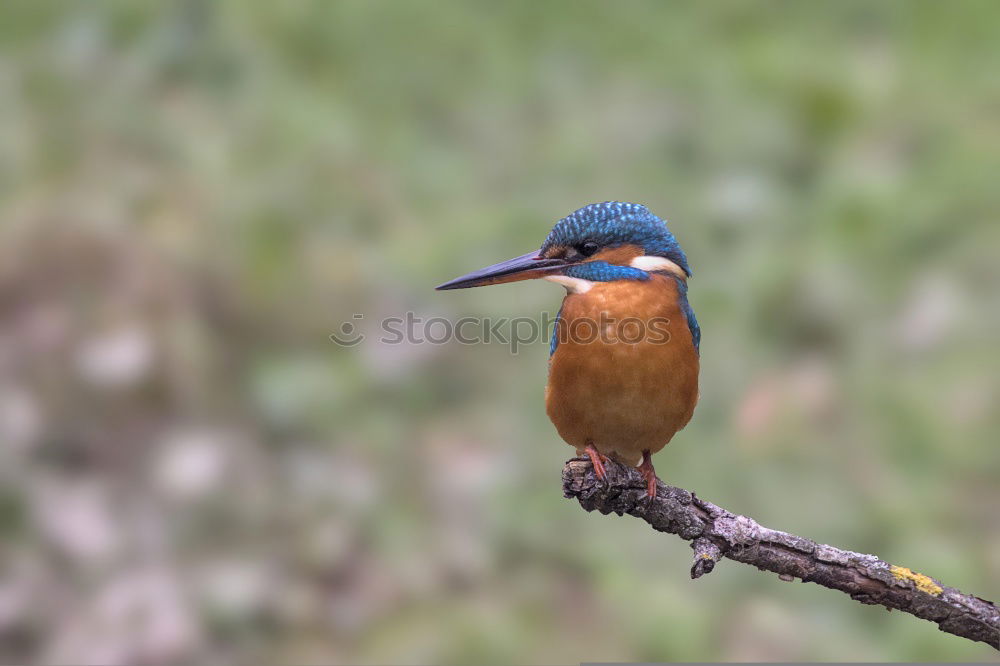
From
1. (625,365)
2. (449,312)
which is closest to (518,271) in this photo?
(625,365)

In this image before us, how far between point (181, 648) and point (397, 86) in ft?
11.0

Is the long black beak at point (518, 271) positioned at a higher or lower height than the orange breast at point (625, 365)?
higher

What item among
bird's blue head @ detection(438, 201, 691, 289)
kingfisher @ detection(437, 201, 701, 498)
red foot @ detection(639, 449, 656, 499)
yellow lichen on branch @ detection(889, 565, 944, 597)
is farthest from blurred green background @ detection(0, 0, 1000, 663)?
bird's blue head @ detection(438, 201, 691, 289)

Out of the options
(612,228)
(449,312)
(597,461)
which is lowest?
(597,461)

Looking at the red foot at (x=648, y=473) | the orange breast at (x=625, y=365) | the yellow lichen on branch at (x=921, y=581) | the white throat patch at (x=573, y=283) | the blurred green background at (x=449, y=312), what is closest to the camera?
the yellow lichen on branch at (x=921, y=581)

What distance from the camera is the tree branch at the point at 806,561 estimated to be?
2.63m

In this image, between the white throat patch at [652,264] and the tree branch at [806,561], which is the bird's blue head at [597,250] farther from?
the tree branch at [806,561]

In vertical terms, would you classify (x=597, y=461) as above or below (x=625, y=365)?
below

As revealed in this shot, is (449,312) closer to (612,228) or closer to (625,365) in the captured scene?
(612,228)

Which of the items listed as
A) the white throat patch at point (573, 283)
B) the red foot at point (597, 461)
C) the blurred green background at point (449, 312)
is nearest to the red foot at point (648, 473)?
the red foot at point (597, 461)

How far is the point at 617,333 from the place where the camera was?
2.89m

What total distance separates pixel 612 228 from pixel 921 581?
118 centimetres

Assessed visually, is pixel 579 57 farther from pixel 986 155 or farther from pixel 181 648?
pixel 181 648

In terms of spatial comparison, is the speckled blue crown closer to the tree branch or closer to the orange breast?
the orange breast
